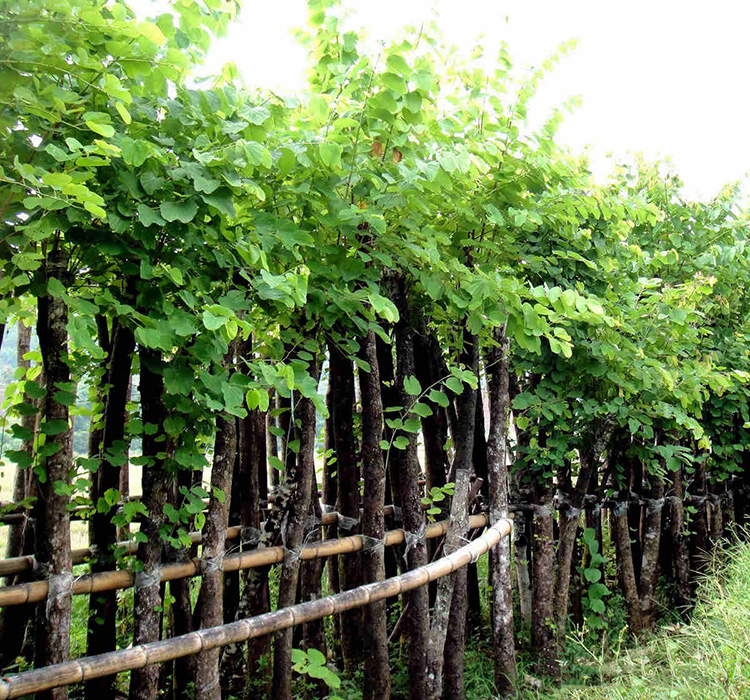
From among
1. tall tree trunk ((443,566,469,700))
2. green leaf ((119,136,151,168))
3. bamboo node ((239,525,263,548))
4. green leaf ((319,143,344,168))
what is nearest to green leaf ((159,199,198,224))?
green leaf ((119,136,151,168))

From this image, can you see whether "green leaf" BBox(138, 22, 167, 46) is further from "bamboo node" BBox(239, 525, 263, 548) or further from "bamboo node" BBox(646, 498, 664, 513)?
"bamboo node" BBox(646, 498, 664, 513)

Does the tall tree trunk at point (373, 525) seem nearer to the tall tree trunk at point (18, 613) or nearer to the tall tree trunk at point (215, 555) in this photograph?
the tall tree trunk at point (215, 555)

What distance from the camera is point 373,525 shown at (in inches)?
125

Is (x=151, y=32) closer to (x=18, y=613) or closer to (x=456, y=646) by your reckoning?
(x=18, y=613)

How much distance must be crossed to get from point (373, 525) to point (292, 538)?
411 mm

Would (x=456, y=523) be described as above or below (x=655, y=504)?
above

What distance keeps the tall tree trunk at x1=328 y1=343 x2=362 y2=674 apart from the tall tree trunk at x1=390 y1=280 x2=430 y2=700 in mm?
293

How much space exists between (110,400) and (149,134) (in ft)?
4.16

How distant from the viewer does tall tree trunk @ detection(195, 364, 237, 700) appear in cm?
251

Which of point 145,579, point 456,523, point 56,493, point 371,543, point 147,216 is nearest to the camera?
point 147,216

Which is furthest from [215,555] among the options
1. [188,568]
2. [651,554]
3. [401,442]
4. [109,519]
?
[651,554]

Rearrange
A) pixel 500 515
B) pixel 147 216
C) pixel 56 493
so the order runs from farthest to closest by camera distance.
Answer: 1. pixel 500 515
2. pixel 56 493
3. pixel 147 216

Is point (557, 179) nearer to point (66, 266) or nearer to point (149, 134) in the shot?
point (149, 134)

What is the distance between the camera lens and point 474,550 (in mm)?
3289
